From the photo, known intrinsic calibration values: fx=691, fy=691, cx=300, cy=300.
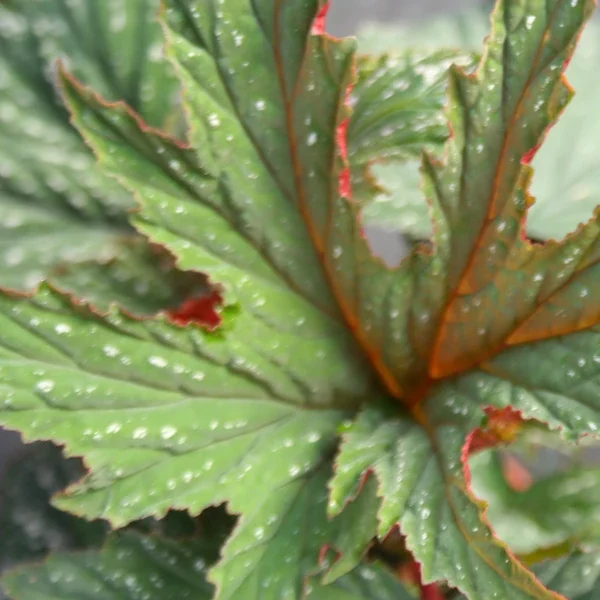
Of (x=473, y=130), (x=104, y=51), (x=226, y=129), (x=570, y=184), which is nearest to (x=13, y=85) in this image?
(x=104, y=51)

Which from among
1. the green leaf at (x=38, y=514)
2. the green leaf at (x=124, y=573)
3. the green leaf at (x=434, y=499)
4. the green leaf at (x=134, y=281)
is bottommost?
the green leaf at (x=38, y=514)

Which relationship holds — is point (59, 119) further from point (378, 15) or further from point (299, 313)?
point (378, 15)

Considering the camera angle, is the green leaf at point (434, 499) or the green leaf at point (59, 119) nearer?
the green leaf at point (434, 499)

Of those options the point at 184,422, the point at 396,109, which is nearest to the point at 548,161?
the point at 396,109

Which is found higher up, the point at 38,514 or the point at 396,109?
the point at 396,109

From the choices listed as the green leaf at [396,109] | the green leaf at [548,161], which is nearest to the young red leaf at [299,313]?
the green leaf at [396,109]

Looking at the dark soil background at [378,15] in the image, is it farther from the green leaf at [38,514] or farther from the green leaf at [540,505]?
the green leaf at [38,514]

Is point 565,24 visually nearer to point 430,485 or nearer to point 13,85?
point 430,485
